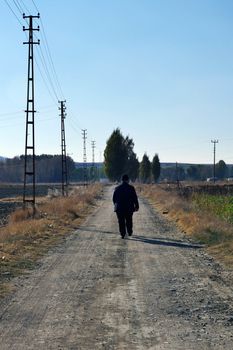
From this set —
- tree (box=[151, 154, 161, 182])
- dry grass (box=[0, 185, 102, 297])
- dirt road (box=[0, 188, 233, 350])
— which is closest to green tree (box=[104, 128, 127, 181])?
tree (box=[151, 154, 161, 182])

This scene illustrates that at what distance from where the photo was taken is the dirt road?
23.3ft

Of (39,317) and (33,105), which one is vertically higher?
(33,105)

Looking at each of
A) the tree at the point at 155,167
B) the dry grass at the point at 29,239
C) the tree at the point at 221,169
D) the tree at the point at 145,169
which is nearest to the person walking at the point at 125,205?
the dry grass at the point at 29,239

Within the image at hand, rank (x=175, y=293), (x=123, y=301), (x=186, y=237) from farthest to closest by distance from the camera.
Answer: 1. (x=186, y=237)
2. (x=175, y=293)
3. (x=123, y=301)

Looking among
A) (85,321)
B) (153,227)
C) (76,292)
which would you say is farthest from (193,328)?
(153,227)

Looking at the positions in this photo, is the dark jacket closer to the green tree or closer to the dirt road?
the dirt road

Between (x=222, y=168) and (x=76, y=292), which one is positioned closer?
(x=76, y=292)

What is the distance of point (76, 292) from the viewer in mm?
10156

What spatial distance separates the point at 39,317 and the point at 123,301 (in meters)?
1.53

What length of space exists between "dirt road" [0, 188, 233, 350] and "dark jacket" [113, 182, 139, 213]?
14.0ft

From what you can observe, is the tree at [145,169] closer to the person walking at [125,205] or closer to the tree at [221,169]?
the tree at [221,169]

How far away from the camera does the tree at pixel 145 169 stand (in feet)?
384

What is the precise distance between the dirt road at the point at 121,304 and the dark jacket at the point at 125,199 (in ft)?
14.0

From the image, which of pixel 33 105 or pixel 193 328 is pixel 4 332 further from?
pixel 33 105
